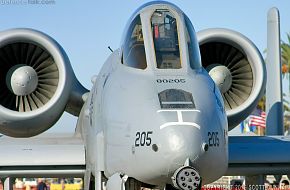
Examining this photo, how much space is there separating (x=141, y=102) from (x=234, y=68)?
16.9ft

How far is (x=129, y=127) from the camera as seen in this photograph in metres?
8.72

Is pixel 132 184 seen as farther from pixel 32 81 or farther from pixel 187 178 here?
pixel 32 81

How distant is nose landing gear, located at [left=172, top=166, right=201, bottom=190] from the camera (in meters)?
7.96

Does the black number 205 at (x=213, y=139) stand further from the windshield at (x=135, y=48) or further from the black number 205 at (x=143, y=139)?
the windshield at (x=135, y=48)

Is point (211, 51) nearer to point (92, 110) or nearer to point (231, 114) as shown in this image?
point (231, 114)

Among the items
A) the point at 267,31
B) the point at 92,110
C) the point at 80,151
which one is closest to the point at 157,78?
the point at 92,110

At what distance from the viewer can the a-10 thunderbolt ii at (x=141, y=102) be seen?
828cm

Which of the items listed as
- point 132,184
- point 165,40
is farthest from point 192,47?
point 132,184

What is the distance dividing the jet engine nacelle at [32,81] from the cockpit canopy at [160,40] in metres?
3.55

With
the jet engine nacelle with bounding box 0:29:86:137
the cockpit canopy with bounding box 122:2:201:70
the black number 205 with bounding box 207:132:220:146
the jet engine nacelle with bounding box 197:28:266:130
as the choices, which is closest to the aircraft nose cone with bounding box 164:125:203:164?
the black number 205 with bounding box 207:132:220:146

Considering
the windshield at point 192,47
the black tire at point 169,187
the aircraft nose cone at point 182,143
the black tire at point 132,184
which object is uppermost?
the windshield at point 192,47

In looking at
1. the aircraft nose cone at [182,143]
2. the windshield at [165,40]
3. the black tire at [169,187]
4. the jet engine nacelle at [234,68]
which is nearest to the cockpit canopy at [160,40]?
the windshield at [165,40]

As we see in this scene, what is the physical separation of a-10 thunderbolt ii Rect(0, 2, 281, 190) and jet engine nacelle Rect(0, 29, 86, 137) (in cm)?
2

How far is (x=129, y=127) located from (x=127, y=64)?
1.29 metres
